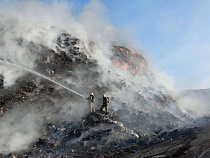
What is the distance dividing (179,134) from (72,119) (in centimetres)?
735

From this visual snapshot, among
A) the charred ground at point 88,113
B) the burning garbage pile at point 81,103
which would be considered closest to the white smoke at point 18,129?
the burning garbage pile at point 81,103

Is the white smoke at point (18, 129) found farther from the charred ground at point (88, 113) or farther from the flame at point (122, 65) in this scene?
the flame at point (122, 65)

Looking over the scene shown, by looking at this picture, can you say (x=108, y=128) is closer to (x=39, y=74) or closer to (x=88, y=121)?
(x=88, y=121)

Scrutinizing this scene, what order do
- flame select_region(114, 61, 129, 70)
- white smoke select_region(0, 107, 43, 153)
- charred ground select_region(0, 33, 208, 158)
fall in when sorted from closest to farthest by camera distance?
charred ground select_region(0, 33, 208, 158), white smoke select_region(0, 107, 43, 153), flame select_region(114, 61, 129, 70)

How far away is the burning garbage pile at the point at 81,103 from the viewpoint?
17766 mm

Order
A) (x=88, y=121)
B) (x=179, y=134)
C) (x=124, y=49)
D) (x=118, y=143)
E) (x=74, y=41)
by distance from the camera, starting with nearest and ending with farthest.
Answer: (x=118, y=143)
(x=179, y=134)
(x=88, y=121)
(x=74, y=41)
(x=124, y=49)

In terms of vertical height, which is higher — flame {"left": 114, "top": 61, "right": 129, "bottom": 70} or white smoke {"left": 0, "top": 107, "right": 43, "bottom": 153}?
flame {"left": 114, "top": 61, "right": 129, "bottom": 70}

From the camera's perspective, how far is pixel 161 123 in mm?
23516

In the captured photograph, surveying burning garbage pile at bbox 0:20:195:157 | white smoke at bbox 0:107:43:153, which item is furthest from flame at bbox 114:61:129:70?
white smoke at bbox 0:107:43:153

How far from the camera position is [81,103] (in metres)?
23.5

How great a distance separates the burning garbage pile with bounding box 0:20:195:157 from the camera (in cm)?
1777

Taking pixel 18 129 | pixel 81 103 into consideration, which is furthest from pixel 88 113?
pixel 18 129

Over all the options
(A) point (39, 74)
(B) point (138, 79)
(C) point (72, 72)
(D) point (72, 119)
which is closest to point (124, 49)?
(B) point (138, 79)

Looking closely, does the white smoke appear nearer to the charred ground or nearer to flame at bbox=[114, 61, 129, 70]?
the charred ground
